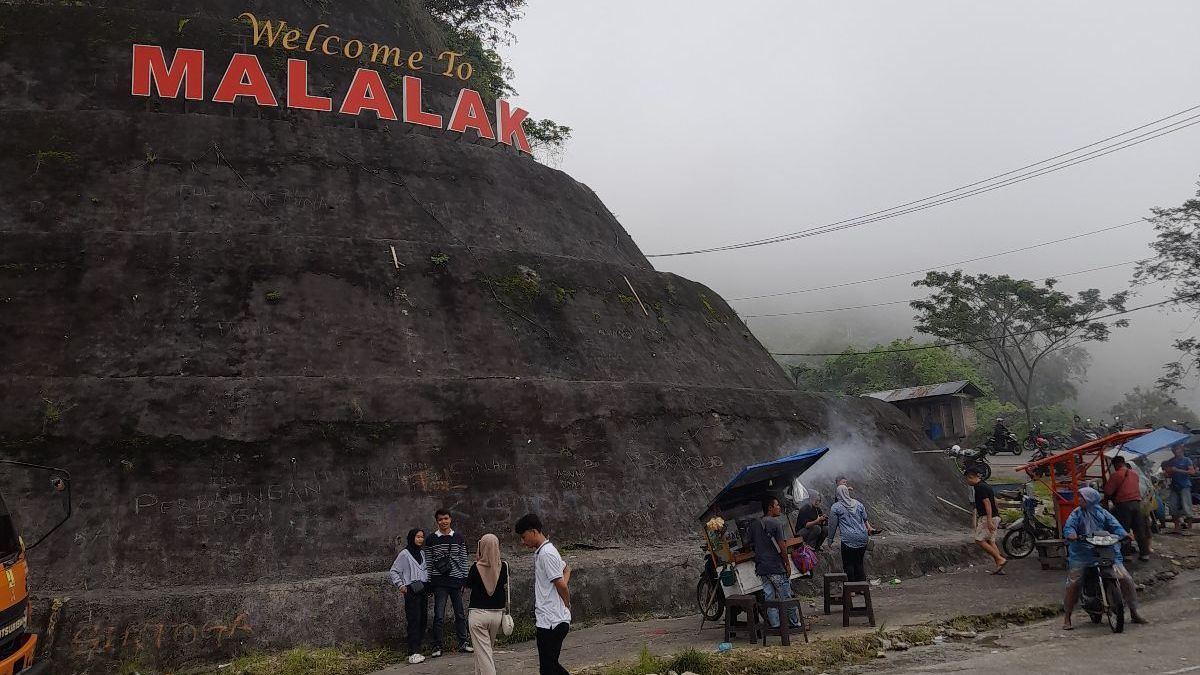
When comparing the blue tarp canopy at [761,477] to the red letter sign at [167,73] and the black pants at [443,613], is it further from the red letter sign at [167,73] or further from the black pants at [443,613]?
the red letter sign at [167,73]

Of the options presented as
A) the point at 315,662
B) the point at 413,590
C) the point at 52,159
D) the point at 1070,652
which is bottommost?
the point at 1070,652

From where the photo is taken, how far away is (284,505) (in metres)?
11.1

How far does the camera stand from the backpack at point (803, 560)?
11312 mm

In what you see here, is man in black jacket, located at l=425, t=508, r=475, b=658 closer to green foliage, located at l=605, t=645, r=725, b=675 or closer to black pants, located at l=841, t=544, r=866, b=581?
green foliage, located at l=605, t=645, r=725, b=675

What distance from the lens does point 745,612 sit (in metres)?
9.59

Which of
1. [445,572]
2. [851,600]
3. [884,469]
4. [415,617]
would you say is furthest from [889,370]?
[415,617]

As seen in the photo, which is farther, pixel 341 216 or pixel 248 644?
pixel 341 216

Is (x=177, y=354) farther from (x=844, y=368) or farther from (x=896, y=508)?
(x=844, y=368)

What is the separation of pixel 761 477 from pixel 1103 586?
4.31 metres

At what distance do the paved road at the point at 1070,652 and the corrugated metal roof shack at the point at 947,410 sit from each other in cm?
3010

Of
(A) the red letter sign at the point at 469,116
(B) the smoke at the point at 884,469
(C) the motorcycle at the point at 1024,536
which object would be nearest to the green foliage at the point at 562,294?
(B) the smoke at the point at 884,469

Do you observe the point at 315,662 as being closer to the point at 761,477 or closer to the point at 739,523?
the point at 739,523

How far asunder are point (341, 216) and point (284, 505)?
7.88 metres

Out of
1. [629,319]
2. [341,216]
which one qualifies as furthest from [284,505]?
[629,319]
